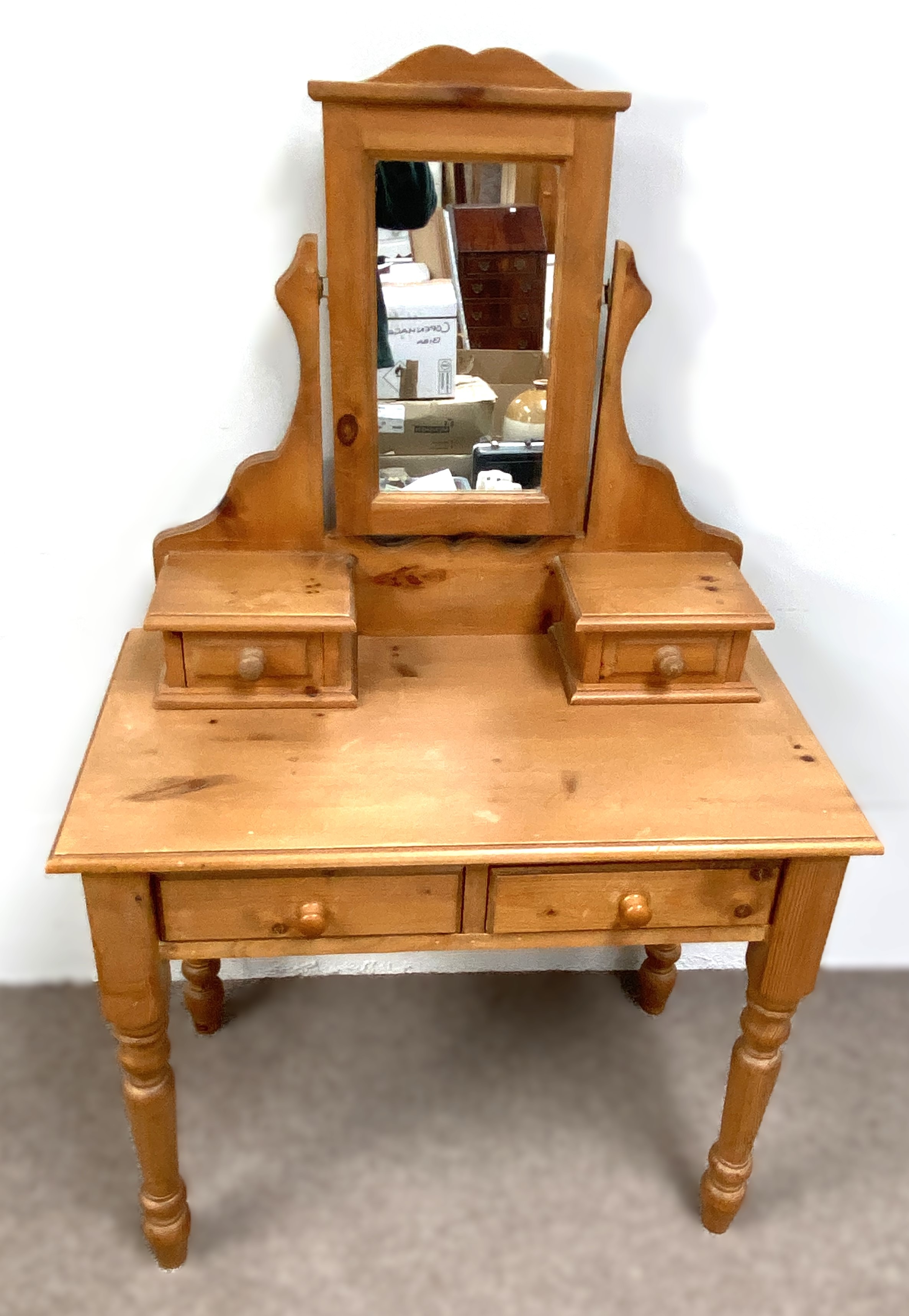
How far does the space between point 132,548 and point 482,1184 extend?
1057 mm

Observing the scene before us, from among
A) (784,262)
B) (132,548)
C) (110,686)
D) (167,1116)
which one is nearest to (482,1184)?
(167,1116)

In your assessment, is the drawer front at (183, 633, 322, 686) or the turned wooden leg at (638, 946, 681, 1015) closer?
the drawer front at (183, 633, 322, 686)

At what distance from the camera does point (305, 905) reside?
112cm

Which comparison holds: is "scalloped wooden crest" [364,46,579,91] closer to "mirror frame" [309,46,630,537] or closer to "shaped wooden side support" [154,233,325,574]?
"mirror frame" [309,46,630,537]

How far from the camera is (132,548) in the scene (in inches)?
57.6

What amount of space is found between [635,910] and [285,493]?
657 mm

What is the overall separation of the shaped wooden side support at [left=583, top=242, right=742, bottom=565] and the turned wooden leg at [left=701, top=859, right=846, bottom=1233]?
1.52ft

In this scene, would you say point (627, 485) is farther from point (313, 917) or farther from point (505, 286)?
point (313, 917)

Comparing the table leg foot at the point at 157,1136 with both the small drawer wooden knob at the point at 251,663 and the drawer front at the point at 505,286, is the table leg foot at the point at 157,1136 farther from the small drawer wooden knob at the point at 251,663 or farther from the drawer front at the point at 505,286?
the drawer front at the point at 505,286

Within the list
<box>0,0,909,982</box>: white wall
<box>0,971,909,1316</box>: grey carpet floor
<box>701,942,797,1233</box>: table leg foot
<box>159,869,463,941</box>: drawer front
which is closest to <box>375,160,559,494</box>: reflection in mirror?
<box>0,0,909,982</box>: white wall

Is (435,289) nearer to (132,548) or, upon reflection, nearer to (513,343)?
(513,343)

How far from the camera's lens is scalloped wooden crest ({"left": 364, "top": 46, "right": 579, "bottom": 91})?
1.13 metres

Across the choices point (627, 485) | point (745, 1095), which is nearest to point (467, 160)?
point (627, 485)

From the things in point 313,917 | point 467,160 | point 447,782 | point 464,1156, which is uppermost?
point 467,160
